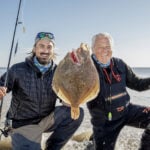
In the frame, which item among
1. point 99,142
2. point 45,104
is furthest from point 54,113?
point 99,142

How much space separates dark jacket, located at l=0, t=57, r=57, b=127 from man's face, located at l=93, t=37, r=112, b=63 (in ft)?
3.07

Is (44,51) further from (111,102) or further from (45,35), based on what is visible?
(111,102)

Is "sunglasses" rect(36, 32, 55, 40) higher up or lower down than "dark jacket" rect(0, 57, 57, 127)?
higher up

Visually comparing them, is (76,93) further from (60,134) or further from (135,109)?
(135,109)

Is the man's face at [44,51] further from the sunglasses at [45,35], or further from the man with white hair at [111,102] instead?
the man with white hair at [111,102]

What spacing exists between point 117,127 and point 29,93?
5.87 feet

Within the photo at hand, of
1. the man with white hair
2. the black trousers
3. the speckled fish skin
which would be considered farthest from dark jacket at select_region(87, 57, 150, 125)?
the speckled fish skin

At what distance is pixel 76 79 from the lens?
3.65 metres

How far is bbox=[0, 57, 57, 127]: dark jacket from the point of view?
4.92m

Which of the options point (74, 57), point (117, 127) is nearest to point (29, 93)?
point (74, 57)

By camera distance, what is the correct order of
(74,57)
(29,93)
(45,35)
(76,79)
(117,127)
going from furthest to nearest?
1. (117,127)
2. (45,35)
3. (29,93)
4. (76,79)
5. (74,57)

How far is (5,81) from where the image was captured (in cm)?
458

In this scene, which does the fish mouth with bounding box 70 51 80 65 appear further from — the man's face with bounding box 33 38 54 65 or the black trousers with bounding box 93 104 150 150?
the black trousers with bounding box 93 104 150 150

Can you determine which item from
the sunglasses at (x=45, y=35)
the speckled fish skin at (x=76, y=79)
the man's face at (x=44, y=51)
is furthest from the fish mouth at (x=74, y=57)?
the sunglasses at (x=45, y=35)
